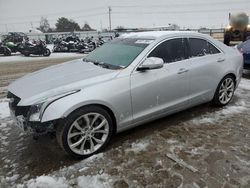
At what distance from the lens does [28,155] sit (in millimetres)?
3484

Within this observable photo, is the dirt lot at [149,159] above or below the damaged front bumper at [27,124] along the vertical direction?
below

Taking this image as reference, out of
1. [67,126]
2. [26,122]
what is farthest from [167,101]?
[26,122]

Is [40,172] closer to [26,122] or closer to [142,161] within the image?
[26,122]

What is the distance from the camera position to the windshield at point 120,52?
382 cm

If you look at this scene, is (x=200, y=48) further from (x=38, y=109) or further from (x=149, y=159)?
(x=38, y=109)

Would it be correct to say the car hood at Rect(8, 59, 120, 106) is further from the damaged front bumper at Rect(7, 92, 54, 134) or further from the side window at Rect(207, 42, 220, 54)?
the side window at Rect(207, 42, 220, 54)

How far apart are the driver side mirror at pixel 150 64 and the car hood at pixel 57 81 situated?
365 mm

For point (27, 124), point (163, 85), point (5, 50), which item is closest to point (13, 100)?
point (27, 124)

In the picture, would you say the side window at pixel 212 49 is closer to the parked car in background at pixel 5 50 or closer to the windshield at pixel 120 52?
the windshield at pixel 120 52

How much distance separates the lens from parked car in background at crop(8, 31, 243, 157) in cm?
306


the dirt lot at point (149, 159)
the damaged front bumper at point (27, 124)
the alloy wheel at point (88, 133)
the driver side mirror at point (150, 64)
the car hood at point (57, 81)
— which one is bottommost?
the dirt lot at point (149, 159)

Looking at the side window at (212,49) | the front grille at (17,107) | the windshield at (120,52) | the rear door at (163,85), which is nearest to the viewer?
the front grille at (17,107)

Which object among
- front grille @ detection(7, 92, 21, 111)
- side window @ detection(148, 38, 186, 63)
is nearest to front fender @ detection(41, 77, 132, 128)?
front grille @ detection(7, 92, 21, 111)

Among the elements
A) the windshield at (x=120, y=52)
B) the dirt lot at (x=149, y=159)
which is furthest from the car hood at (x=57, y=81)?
Result: the dirt lot at (x=149, y=159)
